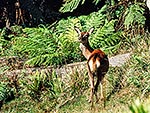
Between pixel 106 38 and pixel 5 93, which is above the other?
pixel 5 93

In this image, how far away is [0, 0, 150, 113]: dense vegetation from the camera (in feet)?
28.1

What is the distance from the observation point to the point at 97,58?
25.8ft

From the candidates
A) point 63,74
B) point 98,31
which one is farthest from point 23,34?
point 63,74

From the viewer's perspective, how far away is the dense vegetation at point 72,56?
8570 millimetres

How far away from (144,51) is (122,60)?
49cm

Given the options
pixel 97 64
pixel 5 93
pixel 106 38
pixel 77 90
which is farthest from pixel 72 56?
pixel 97 64

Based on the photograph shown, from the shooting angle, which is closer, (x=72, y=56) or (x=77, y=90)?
(x=77, y=90)

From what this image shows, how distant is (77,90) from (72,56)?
180 centimetres

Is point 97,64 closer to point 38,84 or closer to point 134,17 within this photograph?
point 38,84

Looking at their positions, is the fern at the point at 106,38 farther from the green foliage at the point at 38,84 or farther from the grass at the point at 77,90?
the green foliage at the point at 38,84

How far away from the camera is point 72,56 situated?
35.3ft

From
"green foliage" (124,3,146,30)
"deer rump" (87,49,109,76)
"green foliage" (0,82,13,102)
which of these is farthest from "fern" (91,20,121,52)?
"deer rump" (87,49,109,76)

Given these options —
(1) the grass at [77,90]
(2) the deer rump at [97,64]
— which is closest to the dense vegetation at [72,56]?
(1) the grass at [77,90]

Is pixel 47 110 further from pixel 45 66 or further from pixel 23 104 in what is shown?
pixel 45 66
